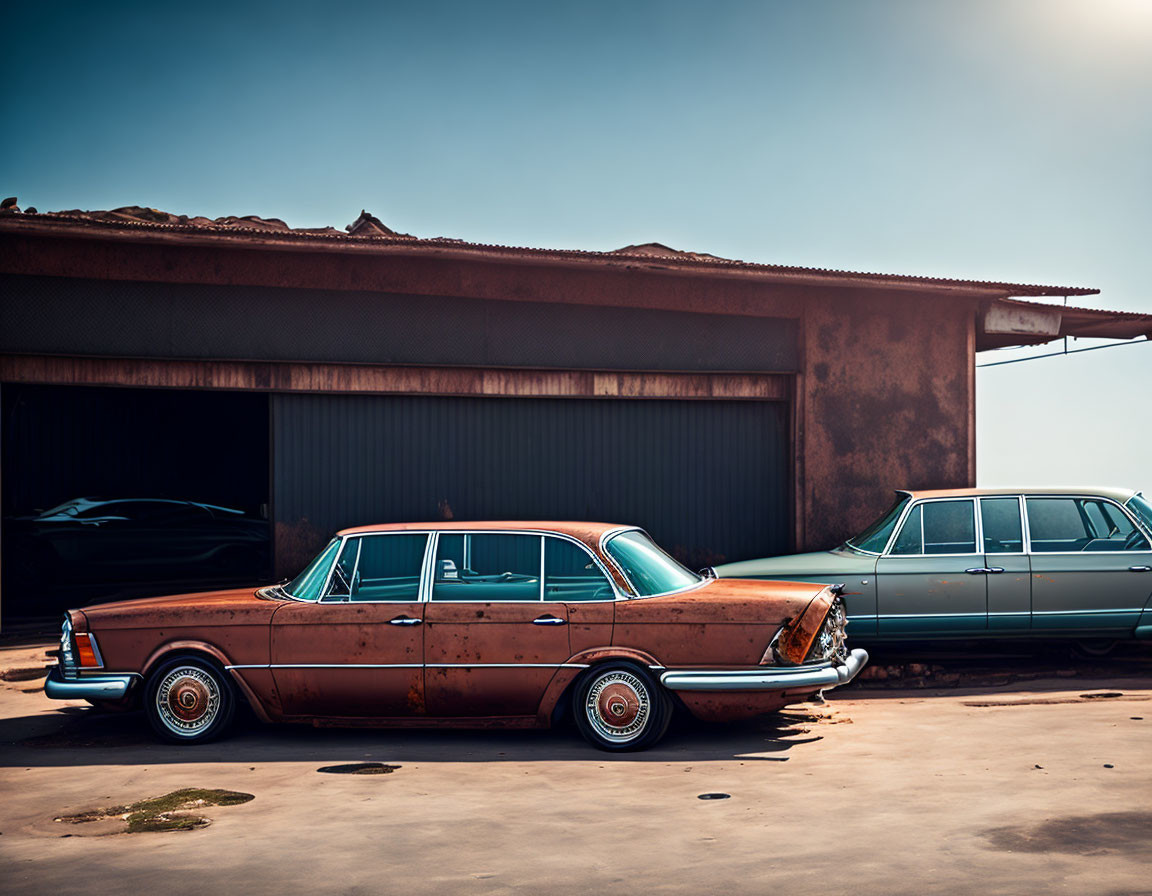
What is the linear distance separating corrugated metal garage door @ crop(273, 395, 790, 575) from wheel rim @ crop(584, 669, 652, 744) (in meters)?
5.76

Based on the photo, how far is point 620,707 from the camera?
7016 millimetres

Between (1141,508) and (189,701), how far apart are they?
25.0 feet

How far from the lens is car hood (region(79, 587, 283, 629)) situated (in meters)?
7.41

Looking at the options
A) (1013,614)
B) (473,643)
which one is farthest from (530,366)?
(473,643)

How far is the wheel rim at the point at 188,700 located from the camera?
24.3 feet

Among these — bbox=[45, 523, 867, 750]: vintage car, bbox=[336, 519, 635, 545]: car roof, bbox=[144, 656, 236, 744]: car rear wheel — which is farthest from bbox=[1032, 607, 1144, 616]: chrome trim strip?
bbox=[144, 656, 236, 744]: car rear wheel

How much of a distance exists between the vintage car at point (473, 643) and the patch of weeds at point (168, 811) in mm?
1305

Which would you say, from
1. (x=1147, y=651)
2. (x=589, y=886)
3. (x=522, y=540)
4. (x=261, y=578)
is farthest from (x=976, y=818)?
(x=261, y=578)

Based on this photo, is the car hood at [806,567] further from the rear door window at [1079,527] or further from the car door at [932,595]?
the rear door window at [1079,527]

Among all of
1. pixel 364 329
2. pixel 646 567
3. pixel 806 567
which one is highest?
pixel 364 329

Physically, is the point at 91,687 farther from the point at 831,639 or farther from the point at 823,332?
the point at 823,332

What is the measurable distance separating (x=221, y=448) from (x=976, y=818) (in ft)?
58.7

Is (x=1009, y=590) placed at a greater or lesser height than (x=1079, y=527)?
lesser

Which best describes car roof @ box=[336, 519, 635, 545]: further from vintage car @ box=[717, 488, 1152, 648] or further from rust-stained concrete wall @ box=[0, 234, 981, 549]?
rust-stained concrete wall @ box=[0, 234, 981, 549]
